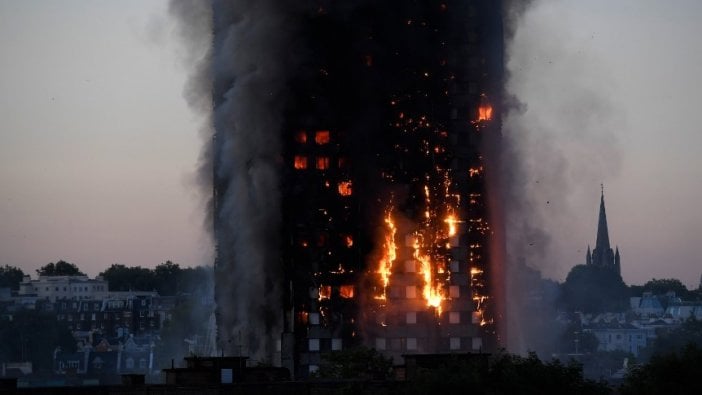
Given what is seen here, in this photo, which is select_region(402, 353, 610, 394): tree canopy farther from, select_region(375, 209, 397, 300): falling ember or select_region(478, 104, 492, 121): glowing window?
select_region(478, 104, 492, 121): glowing window

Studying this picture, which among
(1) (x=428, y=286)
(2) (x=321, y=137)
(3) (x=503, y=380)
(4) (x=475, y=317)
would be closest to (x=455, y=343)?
(4) (x=475, y=317)

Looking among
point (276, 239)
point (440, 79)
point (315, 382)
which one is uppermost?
point (440, 79)

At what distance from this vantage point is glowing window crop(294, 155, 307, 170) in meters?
196

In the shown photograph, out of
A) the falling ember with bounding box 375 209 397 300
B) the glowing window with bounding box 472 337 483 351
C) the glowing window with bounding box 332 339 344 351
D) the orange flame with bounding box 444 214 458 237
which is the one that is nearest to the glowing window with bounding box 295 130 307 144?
the falling ember with bounding box 375 209 397 300

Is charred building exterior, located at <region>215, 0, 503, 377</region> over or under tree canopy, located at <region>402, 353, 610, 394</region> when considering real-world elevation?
over

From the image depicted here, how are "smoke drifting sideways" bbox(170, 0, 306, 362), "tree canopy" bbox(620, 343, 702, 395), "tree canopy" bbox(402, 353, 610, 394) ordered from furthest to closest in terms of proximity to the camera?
"smoke drifting sideways" bbox(170, 0, 306, 362) < "tree canopy" bbox(620, 343, 702, 395) < "tree canopy" bbox(402, 353, 610, 394)

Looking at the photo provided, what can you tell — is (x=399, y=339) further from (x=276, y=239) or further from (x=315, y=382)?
(x=315, y=382)

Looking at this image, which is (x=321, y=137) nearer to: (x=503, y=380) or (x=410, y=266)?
(x=410, y=266)

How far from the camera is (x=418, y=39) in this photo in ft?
643

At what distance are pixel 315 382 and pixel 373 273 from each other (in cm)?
3798

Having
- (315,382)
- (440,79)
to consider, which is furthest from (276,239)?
Answer: (315,382)

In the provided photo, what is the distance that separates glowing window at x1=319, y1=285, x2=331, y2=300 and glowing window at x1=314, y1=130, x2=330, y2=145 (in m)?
11.9

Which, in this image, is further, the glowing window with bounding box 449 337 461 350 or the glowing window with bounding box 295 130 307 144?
the glowing window with bounding box 295 130 307 144

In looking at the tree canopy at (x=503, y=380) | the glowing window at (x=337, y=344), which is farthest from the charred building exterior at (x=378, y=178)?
the tree canopy at (x=503, y=380)
